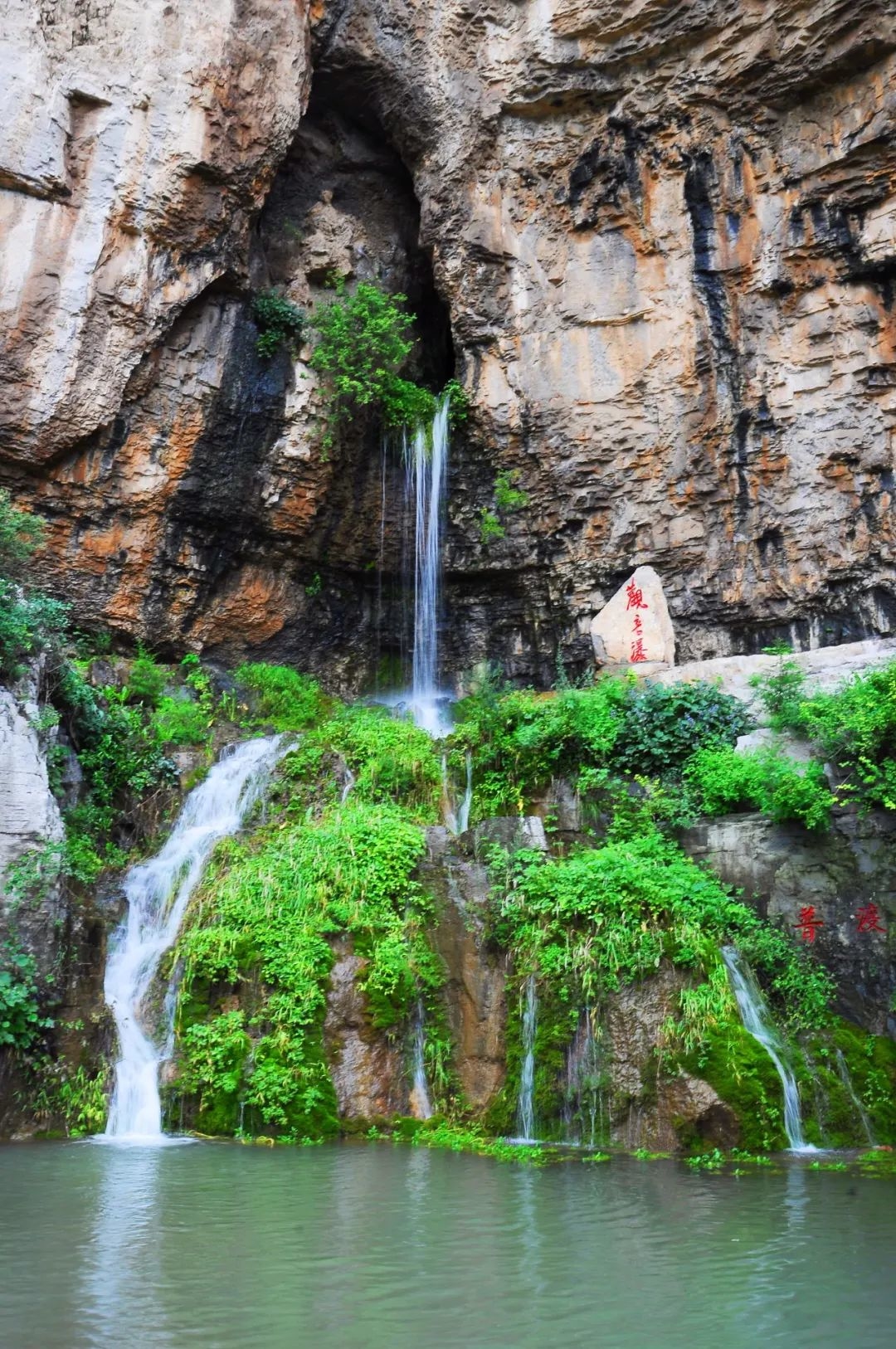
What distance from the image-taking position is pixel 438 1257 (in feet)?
13.9

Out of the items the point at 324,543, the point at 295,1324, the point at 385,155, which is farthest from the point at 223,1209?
the point at 385,155

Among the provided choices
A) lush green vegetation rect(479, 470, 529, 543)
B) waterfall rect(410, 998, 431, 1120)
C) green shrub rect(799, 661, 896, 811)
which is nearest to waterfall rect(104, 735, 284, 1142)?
waterfall rect(410, 998, 431, 1120)

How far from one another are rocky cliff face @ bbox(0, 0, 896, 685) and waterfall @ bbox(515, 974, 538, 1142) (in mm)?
7862

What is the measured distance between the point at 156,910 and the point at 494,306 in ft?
34.5

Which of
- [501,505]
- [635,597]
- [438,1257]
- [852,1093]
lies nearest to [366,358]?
[501,505]

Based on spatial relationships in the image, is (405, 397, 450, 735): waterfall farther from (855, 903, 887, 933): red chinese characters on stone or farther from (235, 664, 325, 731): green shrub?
(855, 903, 887, 933): red chinese characters on stone

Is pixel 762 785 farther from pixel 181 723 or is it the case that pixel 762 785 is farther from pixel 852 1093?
pixel 181 723

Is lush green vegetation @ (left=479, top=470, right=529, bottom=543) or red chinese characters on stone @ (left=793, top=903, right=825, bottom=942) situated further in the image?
lush green vegetation @ (left=479, top=470, right=529, bottom=543)

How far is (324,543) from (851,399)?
7.82 metres

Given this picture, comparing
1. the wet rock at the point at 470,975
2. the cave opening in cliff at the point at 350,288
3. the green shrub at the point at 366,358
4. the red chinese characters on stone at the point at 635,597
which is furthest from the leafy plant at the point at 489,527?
the wet rock at the point at 470,975

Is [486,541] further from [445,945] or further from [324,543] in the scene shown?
[445,945]

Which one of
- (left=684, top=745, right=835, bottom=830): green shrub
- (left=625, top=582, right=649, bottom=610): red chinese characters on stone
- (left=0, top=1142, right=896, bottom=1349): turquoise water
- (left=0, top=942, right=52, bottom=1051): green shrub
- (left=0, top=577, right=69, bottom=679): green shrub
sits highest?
(left=625, top=582, right=649, bottom=610): red chinese characters on stone

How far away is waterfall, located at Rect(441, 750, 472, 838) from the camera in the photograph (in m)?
11.2

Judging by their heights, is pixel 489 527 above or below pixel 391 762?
above
